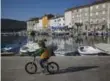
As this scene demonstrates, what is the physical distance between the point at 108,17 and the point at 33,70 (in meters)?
1.02

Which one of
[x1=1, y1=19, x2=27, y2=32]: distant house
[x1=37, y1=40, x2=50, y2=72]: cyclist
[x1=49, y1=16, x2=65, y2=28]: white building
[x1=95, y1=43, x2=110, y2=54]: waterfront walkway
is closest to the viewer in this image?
[x1=1, y1=19, x2=27, y2=32]: distant house

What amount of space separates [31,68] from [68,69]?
1.39ft

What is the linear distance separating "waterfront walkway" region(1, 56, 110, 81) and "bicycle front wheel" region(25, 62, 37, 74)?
0.15ft

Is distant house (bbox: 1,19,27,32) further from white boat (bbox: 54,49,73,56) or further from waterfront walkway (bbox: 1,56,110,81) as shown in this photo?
white boat (bbox: 54,49,73,56)

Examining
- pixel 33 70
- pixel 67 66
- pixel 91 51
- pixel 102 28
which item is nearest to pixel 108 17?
pixel 102 28

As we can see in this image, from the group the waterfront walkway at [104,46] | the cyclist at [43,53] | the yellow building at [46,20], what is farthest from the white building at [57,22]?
the waterfront walkway at [104,46]

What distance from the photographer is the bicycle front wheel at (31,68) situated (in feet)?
14.5

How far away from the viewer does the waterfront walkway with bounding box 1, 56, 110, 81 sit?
4254 mm

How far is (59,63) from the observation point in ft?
14.8

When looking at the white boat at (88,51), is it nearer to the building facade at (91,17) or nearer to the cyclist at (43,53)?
the building facade at (91,17)

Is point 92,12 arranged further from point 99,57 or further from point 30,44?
point 30,44

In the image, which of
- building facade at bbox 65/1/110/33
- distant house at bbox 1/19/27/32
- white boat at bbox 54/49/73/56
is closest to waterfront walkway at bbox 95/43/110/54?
building facade at bbox 65/1/110/33

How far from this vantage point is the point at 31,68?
4.42 meters

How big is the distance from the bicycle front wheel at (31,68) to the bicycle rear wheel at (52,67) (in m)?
0.15
